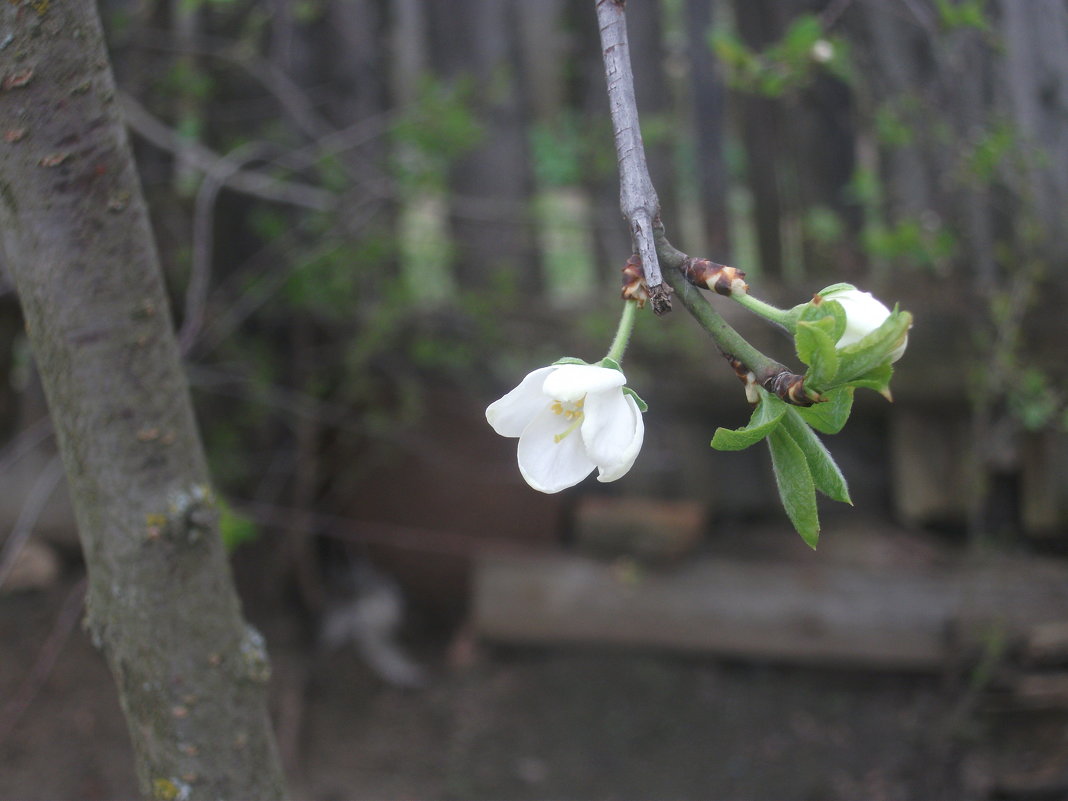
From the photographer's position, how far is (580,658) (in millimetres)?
3055

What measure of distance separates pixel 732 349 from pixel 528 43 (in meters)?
2.82

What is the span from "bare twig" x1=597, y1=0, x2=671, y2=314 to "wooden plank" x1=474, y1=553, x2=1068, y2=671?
7.30 ft

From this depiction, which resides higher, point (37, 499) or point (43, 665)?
point (37, 499)

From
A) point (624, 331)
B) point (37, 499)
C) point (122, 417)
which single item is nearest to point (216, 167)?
point (37, 499)

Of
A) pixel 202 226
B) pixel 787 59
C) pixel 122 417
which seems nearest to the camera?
pixel 122 417

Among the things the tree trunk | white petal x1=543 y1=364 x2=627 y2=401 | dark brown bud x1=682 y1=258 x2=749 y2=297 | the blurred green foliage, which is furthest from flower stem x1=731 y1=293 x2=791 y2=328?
the blurred green foliage

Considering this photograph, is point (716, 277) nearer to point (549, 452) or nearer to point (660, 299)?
point (660, 299)

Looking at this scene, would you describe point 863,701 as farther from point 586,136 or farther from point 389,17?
point 389,17

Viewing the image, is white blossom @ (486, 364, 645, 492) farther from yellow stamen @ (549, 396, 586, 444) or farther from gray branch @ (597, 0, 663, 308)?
gray branch @ (597, 0, 663, 308)

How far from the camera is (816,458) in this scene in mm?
809

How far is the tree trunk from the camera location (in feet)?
3.22

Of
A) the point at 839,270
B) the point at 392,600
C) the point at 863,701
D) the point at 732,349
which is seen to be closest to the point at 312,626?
the point at 392,600

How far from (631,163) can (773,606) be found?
7.77 feet

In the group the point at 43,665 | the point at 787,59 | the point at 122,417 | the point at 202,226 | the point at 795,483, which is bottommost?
the point at 43,665
